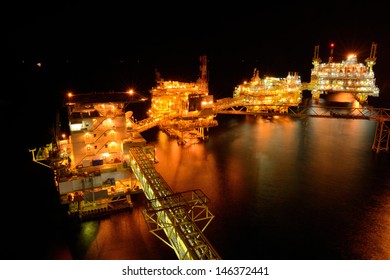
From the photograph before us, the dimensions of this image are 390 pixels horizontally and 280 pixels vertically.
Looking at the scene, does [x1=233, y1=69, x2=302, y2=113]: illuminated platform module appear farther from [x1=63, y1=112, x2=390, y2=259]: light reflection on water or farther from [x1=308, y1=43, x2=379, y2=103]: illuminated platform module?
[x1=308, y1=43, x2=379, y2=103]: illuminated platform module

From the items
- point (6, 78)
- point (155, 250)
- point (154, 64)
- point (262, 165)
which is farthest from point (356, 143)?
point (154, 64)

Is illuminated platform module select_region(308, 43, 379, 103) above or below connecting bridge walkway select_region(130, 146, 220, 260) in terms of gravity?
above

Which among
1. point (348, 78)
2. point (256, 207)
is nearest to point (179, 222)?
point (256, 207)

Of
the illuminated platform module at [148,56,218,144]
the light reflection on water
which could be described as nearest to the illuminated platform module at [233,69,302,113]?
the light reflection on water

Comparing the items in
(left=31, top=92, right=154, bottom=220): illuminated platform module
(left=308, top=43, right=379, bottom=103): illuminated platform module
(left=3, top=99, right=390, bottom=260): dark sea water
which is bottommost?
(left=3, top=99, right=390, bottom=260): dark sea water

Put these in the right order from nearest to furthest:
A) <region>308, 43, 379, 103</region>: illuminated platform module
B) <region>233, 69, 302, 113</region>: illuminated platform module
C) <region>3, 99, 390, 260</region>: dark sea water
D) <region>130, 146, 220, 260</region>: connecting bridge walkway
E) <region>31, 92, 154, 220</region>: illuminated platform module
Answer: <region>130, 146, 220, 260</region>: connecting bridge walkway < <region>3, 99, 390, 260</region>: dark sea water < <region>31, 92, 154, 220</region>: illuminated platform module < <region>233, 69, 302, 113</region>: illuminated platform module < <region>308, 43, 379, 103</region>: illuminated platform module

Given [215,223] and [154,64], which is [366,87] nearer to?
[215,223]

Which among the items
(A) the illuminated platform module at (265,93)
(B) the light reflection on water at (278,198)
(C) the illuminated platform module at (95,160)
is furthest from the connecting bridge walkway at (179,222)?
(A) the illuminated platform module at (265,93)

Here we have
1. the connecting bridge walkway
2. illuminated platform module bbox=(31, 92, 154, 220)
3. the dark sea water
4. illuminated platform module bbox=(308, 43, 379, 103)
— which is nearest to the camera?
the connecting bridge walkway
